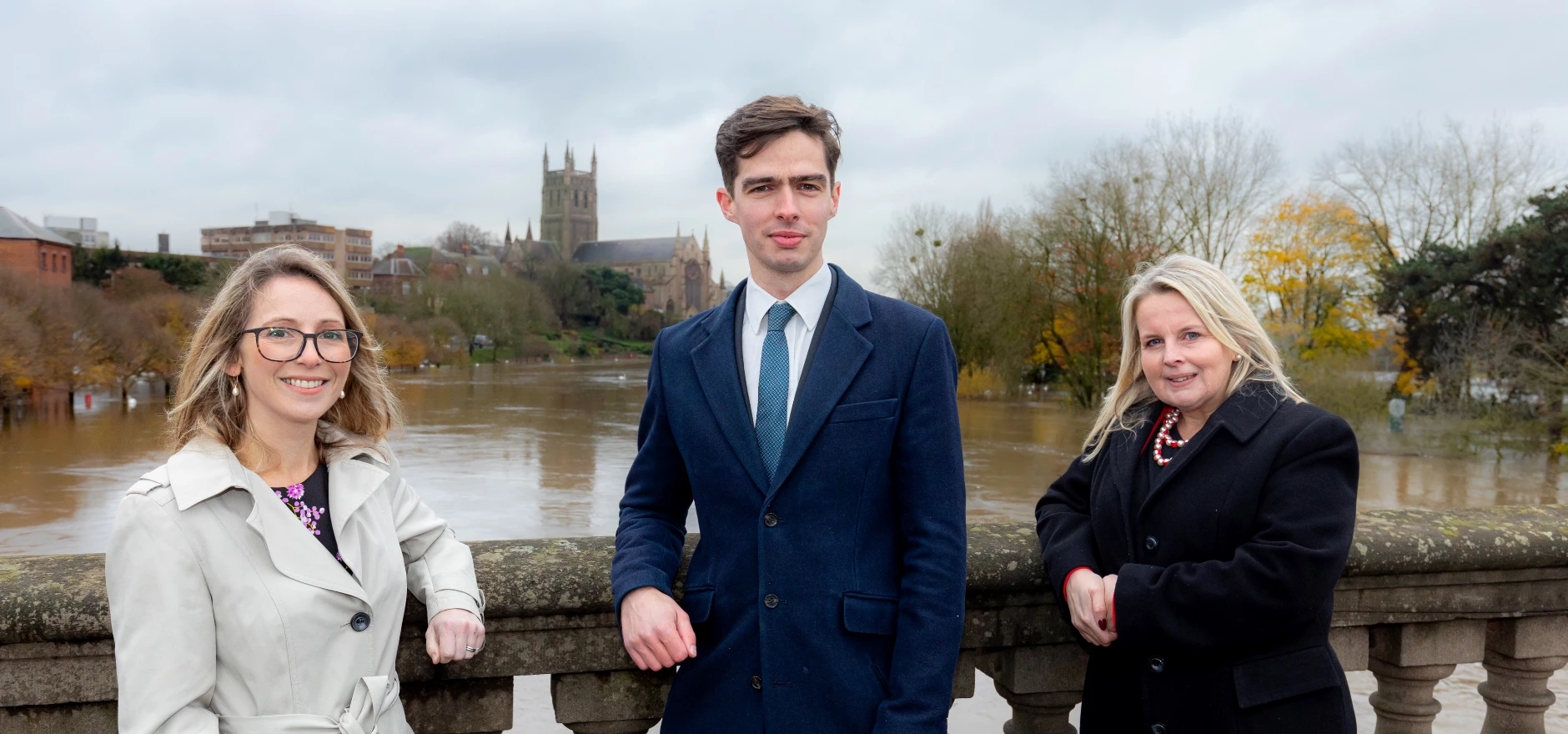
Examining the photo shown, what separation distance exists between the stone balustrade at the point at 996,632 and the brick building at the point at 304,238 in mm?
88889

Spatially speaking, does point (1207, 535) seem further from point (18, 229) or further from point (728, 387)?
point (18, 229)

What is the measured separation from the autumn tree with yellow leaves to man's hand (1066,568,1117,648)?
35.4 m

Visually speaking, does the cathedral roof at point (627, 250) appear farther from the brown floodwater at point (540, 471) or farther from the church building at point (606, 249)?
the brown floodwater at point (540, 471)

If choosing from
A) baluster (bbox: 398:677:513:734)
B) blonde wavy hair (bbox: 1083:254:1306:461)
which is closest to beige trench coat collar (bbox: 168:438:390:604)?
baluster (bbox: 398:677:513:734)

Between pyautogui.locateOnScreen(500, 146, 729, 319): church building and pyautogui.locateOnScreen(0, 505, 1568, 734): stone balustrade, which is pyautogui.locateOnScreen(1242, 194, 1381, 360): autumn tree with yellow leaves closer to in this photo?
pyautogui.locateOnScreen(0, 505, 1568, 734): stone balustrade

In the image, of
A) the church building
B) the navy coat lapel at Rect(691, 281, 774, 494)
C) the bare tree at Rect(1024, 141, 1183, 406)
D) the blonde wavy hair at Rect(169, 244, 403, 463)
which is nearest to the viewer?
the blonde wavy hair at Rect(169, 244, 403, 463)

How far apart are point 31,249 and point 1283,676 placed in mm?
57896

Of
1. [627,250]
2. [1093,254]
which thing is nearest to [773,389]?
[1093,254]

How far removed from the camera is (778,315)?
1.98 meters

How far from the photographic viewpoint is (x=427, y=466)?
20.5m

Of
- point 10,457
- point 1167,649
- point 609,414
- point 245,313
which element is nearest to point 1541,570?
point 1167,649

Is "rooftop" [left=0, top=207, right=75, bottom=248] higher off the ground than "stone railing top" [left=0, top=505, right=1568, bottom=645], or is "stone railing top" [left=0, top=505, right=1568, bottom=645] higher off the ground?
"rooftop" [left=0, top=207, right=75, bottom=248]

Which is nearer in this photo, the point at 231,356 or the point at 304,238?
the point at 231,356

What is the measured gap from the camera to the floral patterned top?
181 cm
